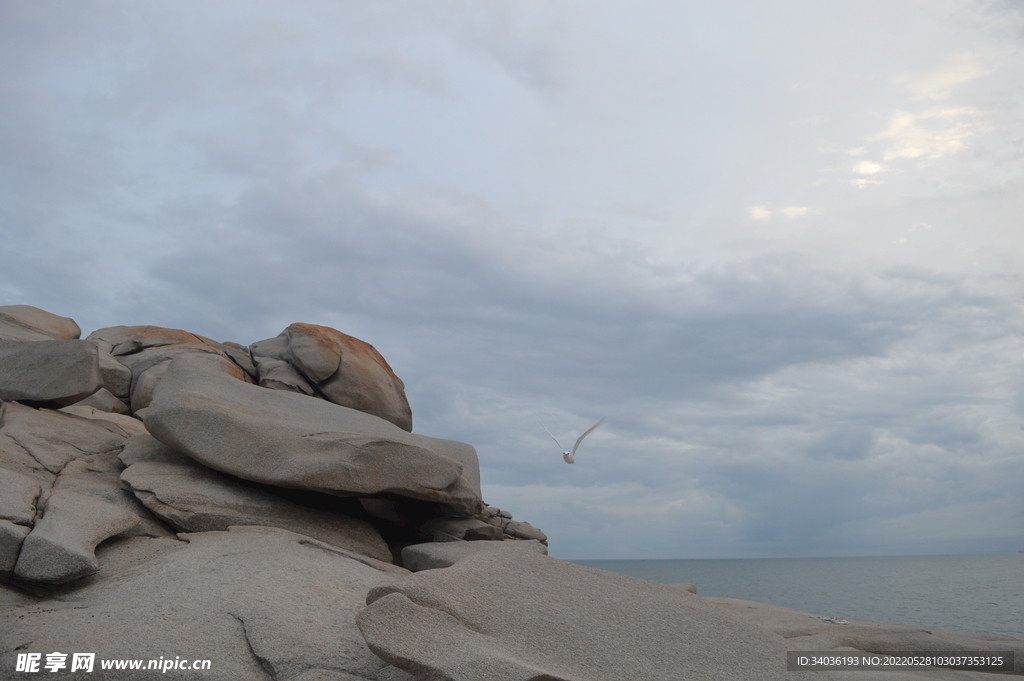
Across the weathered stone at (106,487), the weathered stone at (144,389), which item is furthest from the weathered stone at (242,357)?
the weathered stone at (106,487)

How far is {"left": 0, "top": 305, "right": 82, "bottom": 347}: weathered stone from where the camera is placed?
15719mm

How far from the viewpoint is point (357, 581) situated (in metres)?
8.23

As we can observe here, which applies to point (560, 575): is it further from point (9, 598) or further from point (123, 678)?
point (9, 598)

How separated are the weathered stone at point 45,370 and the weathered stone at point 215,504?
205 cm

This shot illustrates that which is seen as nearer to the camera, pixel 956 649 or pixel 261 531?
pixel 261 531

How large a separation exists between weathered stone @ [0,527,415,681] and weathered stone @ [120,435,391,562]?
4.05 ft

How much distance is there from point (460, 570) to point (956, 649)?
27.6 feet

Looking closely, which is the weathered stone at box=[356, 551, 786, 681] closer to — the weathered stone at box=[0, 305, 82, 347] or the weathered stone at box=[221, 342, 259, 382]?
the weathered stone at box=[221, 342, 259, 382]

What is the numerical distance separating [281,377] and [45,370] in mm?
5817

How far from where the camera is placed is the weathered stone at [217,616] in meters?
5.91

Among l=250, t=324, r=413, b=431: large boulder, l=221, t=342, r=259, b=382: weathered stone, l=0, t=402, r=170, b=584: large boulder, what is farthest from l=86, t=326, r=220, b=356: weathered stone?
l=0, t=402, r=170, b=584: large boulder

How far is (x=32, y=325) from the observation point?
651 inches

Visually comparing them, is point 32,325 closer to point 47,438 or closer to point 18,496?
point 47,438

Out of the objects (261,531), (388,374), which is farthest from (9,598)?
(388,374)
